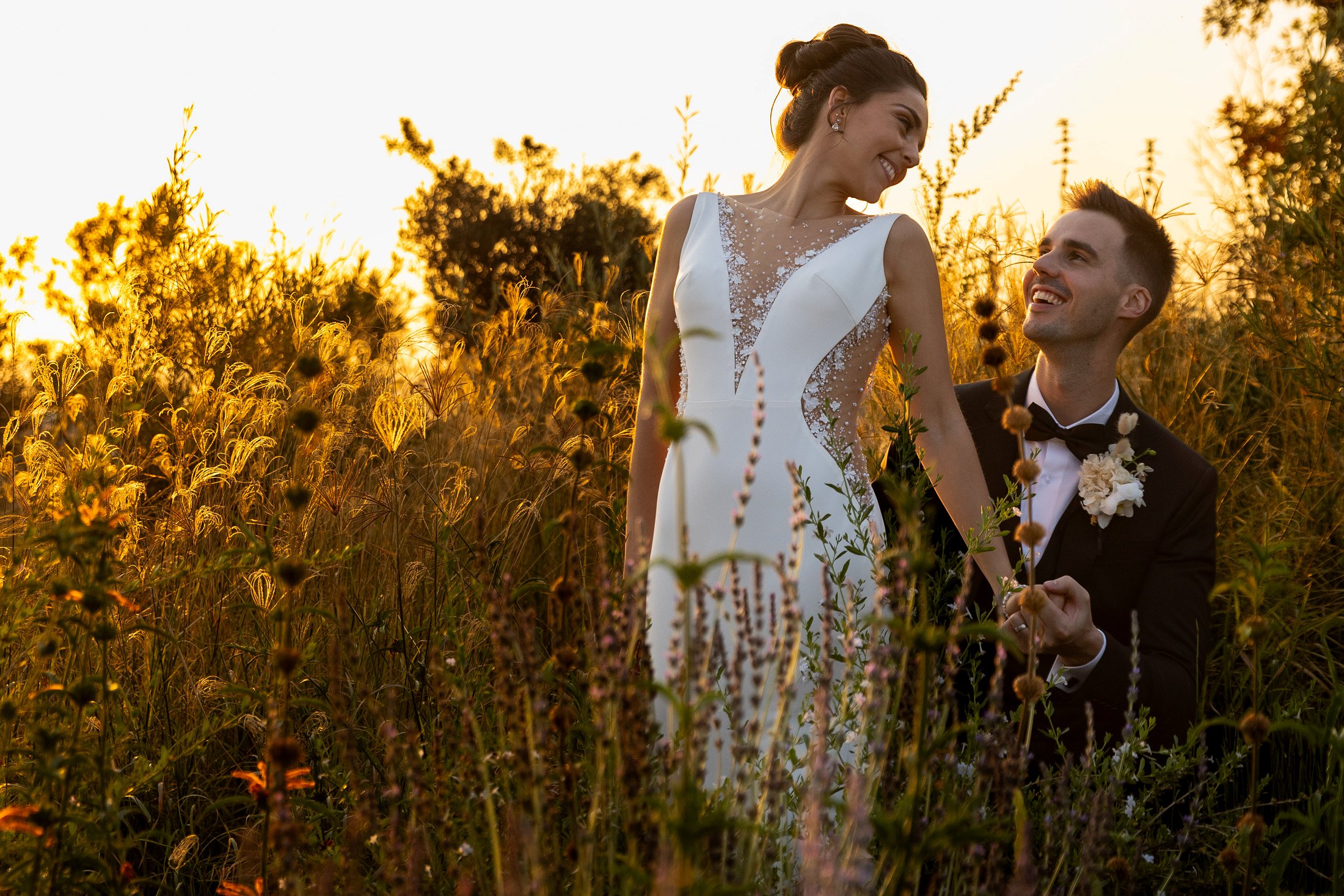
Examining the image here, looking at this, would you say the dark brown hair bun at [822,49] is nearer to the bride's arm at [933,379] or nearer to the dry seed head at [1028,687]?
the bride's arm at [933,379]

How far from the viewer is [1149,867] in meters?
1.76

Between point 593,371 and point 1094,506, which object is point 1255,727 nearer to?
point 593,371

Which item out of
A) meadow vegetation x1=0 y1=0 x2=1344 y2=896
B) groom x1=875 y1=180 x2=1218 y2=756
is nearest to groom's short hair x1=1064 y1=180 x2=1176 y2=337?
groom x1=875 y1=180 x2=1218 y2=756

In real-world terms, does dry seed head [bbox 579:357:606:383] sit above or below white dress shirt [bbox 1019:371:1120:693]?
below

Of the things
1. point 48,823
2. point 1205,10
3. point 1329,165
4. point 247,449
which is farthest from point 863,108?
point 1205,10

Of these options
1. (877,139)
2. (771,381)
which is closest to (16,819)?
(771,381)

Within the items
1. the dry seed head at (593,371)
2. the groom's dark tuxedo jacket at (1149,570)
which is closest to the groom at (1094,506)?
the groom's dark tuxedo jacket at (1149,570)

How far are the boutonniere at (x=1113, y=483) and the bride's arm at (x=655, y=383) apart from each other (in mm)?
1198

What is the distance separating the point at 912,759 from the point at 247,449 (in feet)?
7.65

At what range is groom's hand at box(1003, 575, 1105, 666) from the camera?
2211mm

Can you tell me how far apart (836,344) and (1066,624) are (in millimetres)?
824

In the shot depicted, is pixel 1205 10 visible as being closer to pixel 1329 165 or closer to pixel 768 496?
pixel 1329 165

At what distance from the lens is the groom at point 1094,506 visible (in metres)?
2.74

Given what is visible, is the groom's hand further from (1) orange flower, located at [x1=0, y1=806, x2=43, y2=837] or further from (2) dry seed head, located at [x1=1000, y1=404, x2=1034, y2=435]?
(1) orange flower, located at [x1=0, y1=806, x2=43, y2=837]
